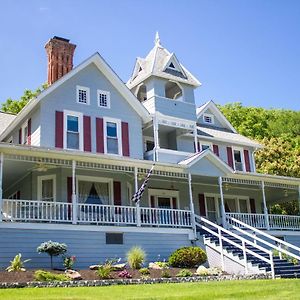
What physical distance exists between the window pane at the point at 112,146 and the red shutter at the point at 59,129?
246 cm

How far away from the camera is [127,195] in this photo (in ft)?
78.1

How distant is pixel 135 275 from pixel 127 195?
7681 millimetres

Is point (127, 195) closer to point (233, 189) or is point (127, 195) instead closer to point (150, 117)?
point (150, 117)

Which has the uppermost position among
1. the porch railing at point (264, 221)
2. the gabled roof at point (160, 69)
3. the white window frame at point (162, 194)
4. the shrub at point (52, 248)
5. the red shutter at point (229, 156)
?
the gabled roof at point (160, 69)

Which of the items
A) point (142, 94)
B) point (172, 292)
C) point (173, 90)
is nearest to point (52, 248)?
point (172, 292)

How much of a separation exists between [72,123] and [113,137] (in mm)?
2258

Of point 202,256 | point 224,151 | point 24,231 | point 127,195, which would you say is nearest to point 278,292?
point 202,256

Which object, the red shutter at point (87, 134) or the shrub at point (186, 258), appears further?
the red shutter at point (87, 134)

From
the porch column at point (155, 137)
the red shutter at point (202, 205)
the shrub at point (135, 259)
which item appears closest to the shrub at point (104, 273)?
the shrub at point (135, 259)

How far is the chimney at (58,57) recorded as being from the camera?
1024 inches

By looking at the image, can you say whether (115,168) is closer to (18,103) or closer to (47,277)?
(47,277)

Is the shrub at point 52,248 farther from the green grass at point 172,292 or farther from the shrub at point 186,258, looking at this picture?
the shrub at point 186,258

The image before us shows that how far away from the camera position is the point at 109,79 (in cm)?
2517

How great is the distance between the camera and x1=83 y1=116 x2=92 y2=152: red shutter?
Result: 23.5 m
